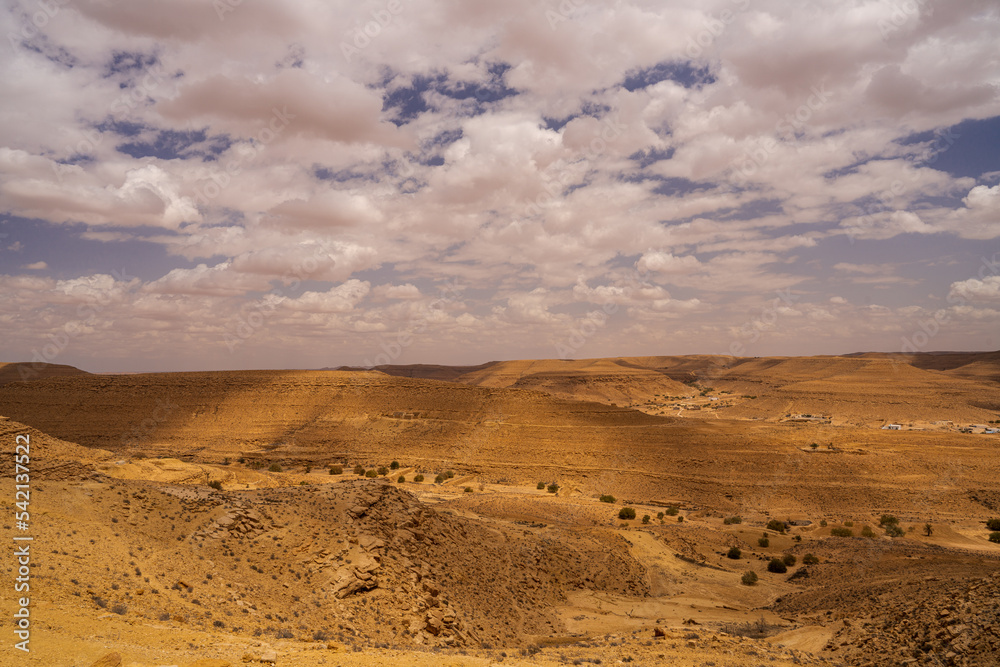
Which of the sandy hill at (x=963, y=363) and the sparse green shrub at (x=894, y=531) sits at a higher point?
the sandy hill at (x=963, y=363)

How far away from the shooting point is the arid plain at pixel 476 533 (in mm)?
→ 11273

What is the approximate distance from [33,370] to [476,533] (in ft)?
418

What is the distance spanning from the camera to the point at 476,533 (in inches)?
816

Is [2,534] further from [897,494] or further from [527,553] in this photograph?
[897,494]

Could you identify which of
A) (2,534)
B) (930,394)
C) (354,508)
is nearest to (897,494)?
(354,508)

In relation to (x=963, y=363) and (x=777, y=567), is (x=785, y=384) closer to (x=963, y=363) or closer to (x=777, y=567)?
(x=963, y=363)

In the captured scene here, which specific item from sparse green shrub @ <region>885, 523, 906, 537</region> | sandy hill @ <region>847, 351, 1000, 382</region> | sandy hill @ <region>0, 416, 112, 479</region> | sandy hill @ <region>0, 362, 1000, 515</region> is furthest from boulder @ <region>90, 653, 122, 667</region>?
sandy hill @ <region>847, 351, 1000, 382</region>

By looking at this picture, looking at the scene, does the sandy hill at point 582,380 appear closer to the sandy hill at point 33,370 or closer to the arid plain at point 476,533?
the arid plain at point 476,533

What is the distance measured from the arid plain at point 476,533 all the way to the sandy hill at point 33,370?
5152 centimetres

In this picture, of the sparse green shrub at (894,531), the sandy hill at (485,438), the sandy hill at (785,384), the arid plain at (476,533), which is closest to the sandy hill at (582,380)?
the sandy hill at (785,384)

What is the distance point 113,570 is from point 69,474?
24.7 feet

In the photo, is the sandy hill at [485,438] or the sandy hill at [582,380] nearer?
the sandy hill at [485,438]

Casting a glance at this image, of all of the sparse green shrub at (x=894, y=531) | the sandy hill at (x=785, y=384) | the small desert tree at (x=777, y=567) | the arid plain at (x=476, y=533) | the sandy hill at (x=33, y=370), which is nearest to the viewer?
the arid plain at (x=476, y=533)

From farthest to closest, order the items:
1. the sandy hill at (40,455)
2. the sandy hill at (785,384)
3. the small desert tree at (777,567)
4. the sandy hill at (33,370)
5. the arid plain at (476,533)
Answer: the sandy hill at (33,370)
the sandy hill at (785,384)
the small desert tree at (777,567)
the sandy hill at (40,455)
the arid plain at (476,533)
